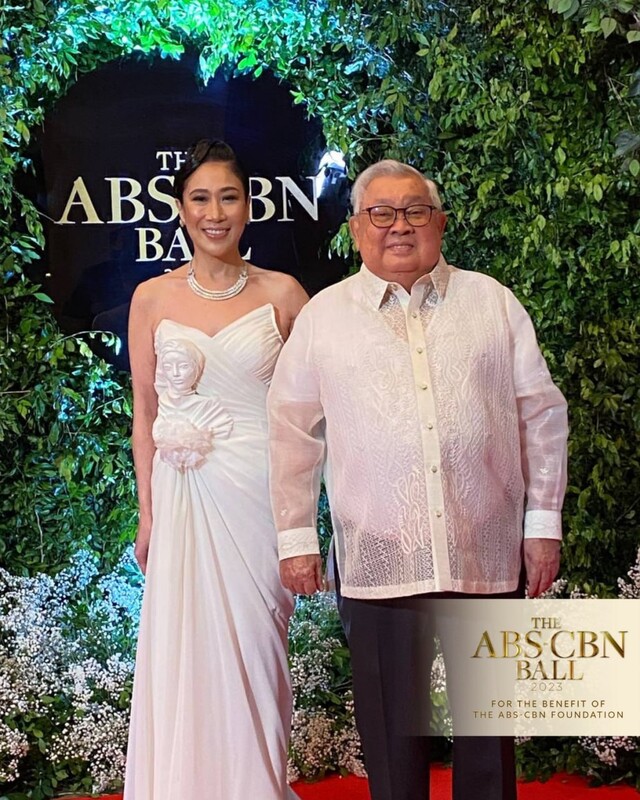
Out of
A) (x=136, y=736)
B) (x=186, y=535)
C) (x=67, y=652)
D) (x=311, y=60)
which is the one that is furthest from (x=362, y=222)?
(x=67, y=652)

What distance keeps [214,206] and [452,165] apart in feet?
3.05

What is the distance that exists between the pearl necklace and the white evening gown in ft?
0.27

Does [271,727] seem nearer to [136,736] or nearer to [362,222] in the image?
[136,736]

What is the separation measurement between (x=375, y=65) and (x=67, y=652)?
6.86 ft

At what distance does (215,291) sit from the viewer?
2.70 metres

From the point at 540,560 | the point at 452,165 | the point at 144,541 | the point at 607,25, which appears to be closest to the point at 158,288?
the point at 144,541

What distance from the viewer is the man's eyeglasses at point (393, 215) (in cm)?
236

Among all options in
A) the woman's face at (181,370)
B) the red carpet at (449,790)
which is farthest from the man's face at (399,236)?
the red carpet at (449,790)

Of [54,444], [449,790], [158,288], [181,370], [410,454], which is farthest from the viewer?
[54,444]

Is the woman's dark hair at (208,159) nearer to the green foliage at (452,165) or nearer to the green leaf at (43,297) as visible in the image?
the green foliage at (452,165)

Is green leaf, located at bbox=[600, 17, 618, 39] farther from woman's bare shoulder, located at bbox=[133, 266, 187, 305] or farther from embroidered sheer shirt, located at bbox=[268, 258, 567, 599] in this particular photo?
woman's bare shoulder, located at bbox=[133, 266, 187, 305]

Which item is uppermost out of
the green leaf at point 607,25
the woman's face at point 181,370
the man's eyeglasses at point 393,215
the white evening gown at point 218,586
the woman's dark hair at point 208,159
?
the green leaf at point 607,25

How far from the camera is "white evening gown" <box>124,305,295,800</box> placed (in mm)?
2613

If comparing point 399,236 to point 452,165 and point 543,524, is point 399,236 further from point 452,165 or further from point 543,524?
point 452,165
